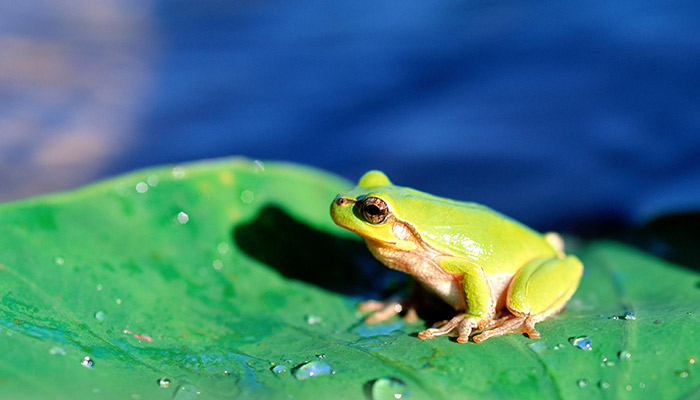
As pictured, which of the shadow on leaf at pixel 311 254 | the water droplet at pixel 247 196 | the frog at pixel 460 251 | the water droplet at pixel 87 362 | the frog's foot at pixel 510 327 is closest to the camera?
the water droplet at pixel 87 362

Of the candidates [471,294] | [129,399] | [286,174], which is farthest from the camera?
[286,174]

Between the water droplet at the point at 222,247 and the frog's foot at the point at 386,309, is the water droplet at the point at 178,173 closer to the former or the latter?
the water droplet at the point at 222,247

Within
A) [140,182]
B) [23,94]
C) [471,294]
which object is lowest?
[471,294]

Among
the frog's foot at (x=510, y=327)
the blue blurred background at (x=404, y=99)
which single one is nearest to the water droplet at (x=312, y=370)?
the frog's foot at (x=510, y=327)

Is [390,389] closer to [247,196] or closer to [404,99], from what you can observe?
[247,196]

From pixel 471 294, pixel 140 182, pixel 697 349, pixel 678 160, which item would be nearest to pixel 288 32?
pixel 678 160

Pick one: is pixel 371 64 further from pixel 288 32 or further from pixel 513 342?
pixel 513 342

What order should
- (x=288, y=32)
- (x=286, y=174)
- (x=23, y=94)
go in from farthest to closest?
(x=288, y=32), (x=23, y=94), (x=286, y=174)
